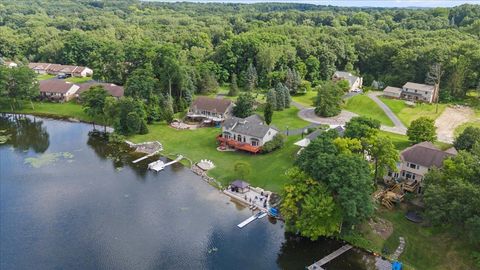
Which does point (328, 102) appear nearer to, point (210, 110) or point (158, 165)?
point (210, 110)

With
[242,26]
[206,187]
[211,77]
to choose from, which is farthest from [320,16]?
[206,187]

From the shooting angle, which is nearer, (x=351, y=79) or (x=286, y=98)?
(x=286, y=98)

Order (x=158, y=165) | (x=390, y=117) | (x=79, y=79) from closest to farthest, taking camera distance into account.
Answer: (x=158, y=165) → (x=390, y=117) → (x=79, y=79)

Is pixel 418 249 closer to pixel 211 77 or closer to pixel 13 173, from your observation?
pixel 13 173

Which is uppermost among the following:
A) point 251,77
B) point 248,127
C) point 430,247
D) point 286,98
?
point 251,77

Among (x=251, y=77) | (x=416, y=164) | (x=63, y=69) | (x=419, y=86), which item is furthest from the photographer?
(x=63, y=69)

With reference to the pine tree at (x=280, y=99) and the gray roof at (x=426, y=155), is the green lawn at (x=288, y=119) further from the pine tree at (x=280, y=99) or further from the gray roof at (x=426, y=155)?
the gray roof at (x=426, y=155)

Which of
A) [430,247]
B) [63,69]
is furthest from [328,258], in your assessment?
[63,69]
